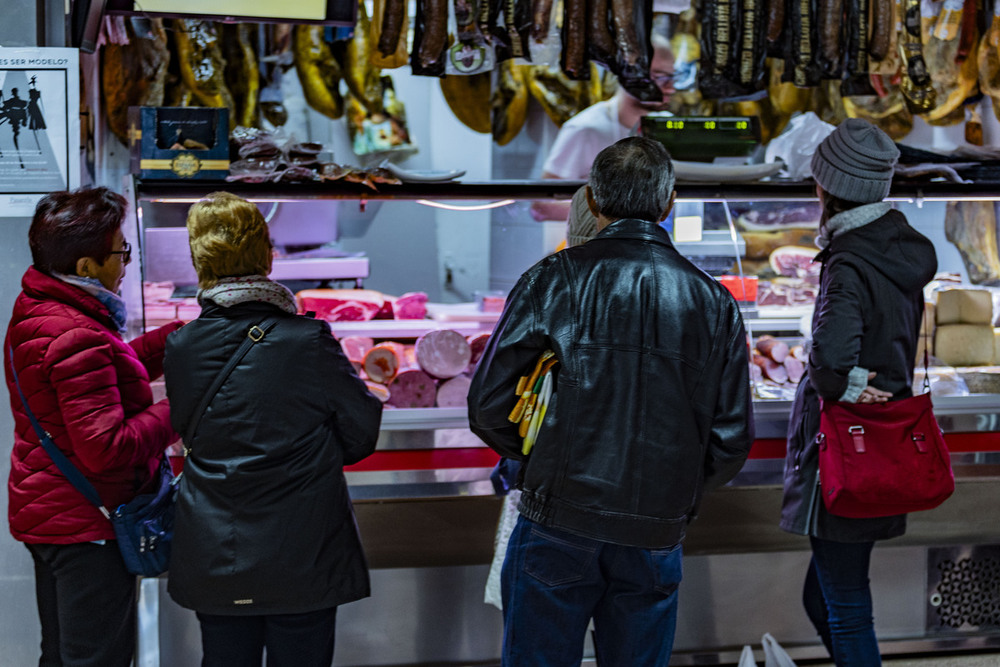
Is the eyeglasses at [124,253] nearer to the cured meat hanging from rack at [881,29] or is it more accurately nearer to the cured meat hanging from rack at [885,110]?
the cured meat hanging from rack at [881,29]

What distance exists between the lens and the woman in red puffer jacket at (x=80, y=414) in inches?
91.2

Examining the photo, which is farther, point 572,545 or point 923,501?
point 923,501

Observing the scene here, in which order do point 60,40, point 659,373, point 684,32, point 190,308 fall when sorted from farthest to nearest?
1. point 684,32
2. point 190,308
3. point 60,40
4. point 659,373

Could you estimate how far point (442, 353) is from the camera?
352 cm

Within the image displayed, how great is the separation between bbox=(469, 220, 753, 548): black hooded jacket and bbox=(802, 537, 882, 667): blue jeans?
3.04 ft

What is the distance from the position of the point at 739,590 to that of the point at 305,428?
79.2 inches

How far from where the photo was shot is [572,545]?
2150 mm

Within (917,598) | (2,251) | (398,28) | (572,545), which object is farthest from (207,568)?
(917,598)

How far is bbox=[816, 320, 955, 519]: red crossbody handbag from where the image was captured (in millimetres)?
2787

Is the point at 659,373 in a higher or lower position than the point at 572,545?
higher

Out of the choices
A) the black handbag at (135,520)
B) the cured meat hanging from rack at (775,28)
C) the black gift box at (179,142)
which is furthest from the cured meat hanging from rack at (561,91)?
the black handbag at (135,520)

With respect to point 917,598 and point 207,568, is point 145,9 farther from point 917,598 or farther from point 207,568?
point 917,598

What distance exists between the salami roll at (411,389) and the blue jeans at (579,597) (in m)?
1.28

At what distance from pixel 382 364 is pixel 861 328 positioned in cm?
159
